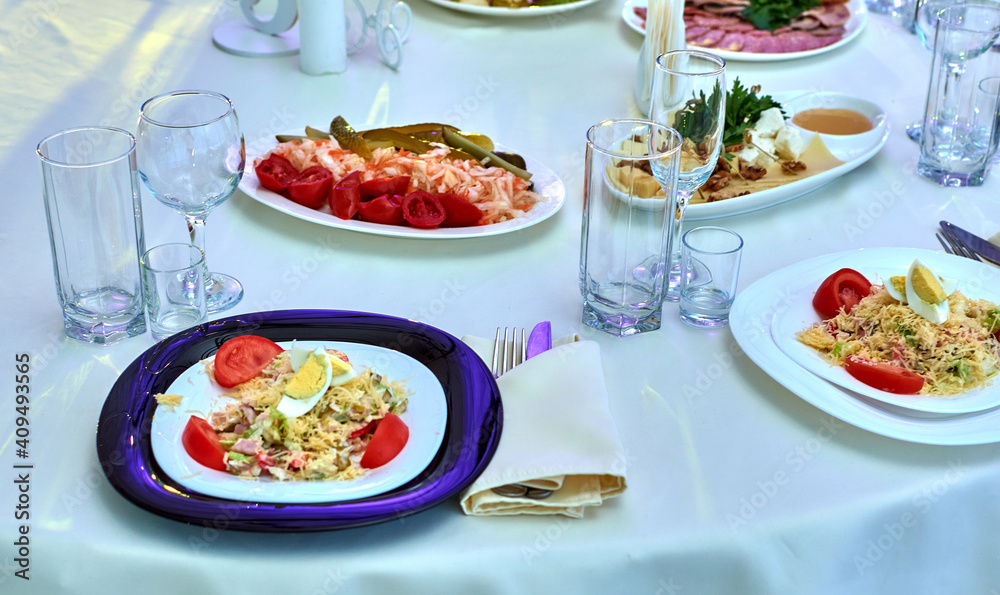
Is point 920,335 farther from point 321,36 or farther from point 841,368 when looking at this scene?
point 321,36

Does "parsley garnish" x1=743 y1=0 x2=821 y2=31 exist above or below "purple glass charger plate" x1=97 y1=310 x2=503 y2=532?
above

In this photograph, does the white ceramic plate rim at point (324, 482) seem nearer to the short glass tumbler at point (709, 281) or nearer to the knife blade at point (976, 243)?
the short glass tumbler at point (709, 281)

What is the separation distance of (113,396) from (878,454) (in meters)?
0.86

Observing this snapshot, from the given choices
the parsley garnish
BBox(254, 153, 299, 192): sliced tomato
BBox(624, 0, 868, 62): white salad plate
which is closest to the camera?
BBox(254, 153, 299, 192): sliced tomato

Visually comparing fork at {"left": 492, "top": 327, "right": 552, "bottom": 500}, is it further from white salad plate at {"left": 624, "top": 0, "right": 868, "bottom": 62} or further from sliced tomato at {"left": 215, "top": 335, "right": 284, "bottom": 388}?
white salad plate at {"left": 624, "top": 0, "right": 868, "bottom": 62}

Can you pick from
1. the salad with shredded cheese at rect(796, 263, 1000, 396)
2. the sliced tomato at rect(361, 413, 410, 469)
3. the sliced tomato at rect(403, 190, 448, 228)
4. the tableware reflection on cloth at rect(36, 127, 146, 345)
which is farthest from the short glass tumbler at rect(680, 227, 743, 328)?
the tableware reflection on cloth at rect(36, 127, 146, 345)

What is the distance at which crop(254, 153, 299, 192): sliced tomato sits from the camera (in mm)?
1449

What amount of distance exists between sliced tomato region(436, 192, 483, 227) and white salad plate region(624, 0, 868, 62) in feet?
3.08

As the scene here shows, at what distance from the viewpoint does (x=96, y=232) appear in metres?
1.15

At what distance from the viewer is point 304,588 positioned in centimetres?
84

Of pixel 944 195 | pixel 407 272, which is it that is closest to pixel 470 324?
pixel 407 272

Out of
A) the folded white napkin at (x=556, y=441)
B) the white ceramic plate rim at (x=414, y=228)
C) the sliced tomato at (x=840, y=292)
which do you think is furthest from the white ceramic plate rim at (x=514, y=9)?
the folded white napkin at (x=556, y=441)

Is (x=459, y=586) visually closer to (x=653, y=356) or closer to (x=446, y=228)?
(x=653, y=356)

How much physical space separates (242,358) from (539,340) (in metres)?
0.37
